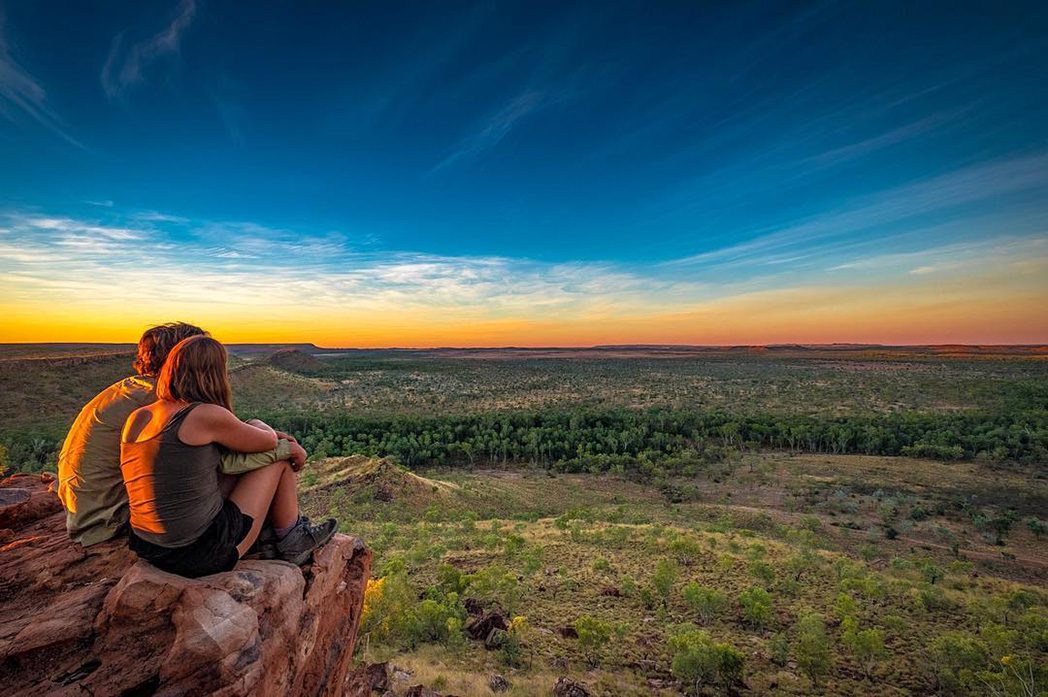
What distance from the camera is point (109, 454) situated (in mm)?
4438

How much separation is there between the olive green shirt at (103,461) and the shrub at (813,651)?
15074 mm

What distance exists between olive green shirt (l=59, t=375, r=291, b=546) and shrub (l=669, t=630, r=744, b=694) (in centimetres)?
1230

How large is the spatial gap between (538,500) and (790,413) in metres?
46.2

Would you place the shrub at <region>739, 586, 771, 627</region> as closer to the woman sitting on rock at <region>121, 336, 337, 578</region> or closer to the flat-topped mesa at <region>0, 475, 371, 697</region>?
the flat-topped mesa at <region>0, 475, 371, 697</region>

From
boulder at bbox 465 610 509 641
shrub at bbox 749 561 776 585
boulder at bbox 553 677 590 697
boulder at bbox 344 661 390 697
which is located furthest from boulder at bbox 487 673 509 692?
shrub at bbox 749 561 776 585

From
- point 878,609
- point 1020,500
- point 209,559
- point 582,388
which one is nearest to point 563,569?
point 878,609

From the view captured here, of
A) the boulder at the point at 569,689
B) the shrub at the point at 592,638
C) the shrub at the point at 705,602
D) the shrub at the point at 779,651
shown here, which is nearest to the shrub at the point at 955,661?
the shrub at the point at 779,651

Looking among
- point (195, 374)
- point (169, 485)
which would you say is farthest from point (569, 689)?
point (195, 374)

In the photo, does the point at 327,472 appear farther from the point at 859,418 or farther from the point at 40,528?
the point at 859,418

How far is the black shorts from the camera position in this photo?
14.2ft

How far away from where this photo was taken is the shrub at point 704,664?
12.6 m

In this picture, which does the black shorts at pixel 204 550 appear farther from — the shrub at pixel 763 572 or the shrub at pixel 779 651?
the shrub at pixel 763 572

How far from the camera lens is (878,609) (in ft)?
55.7

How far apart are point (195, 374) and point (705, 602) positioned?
17.2 meters
